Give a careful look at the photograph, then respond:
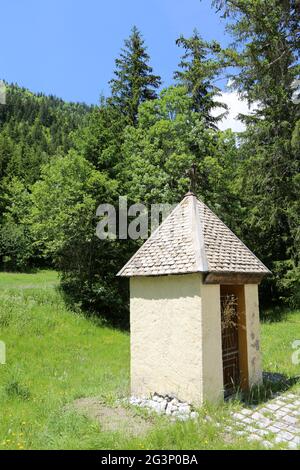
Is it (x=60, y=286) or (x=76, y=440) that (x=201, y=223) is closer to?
(x=76, y=440)

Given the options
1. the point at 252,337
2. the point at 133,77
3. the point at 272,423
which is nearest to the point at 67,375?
the point at 252,337

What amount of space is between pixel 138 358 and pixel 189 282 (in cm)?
213

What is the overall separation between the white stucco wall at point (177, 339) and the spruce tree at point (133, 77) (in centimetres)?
1855

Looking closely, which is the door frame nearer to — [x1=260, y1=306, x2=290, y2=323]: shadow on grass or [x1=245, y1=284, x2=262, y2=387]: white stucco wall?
[x1=245, y1=284, x2=262, y2=387]: white stucco wall

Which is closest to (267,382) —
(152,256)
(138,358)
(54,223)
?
(138,358)

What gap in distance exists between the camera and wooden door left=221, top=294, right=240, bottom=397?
806 centimetres

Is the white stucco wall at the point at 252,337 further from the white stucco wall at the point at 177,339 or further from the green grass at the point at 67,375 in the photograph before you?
the green grass at the point at 67,375

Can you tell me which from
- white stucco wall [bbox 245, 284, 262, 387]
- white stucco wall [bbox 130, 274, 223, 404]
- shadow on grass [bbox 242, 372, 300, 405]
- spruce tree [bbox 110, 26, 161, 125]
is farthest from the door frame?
spruce tree [bbox 110, 26, 161, 125]

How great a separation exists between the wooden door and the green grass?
111 centimetres

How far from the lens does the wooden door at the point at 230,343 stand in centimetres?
806

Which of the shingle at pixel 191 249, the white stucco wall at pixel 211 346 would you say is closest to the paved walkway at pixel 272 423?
the white stucco wall at pixel 211 346

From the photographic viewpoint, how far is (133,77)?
2416 cm

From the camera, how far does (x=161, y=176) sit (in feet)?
60.9

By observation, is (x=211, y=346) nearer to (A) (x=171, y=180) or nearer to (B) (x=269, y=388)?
(B) (x=269, y=388)
